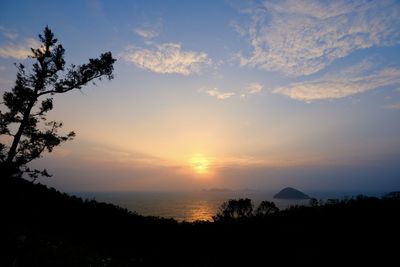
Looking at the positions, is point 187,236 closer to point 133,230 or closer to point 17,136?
point 133,230

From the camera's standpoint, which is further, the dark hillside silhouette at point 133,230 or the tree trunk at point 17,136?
the tree trunk at point 17,136

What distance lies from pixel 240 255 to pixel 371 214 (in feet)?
20.6

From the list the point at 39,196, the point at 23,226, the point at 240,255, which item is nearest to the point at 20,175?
the point at 39,196

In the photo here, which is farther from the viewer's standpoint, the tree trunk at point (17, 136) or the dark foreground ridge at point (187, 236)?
the tree trunk at point (17, 136)

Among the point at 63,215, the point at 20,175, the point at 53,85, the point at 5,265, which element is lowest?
the point at 5,265

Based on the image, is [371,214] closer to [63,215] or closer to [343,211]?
[343,211]

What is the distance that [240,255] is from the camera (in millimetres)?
14844

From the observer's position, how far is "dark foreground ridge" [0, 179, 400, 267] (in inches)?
500

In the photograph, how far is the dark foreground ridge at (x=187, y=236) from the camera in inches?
500

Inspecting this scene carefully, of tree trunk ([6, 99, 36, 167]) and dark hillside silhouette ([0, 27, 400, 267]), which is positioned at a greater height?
tree trunk ([6, 99, 36, 167])

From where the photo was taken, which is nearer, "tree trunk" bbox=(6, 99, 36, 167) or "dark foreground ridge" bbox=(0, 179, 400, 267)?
"dark foreground ridge" bbox=(0, 179, 400, 267)

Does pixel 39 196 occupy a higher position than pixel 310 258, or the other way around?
pixel 39 196

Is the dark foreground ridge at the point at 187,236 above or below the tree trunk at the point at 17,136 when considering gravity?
below

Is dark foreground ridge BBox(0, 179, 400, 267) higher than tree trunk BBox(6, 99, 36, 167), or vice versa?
tree trunk BBox(6, 99, 36, 167)
